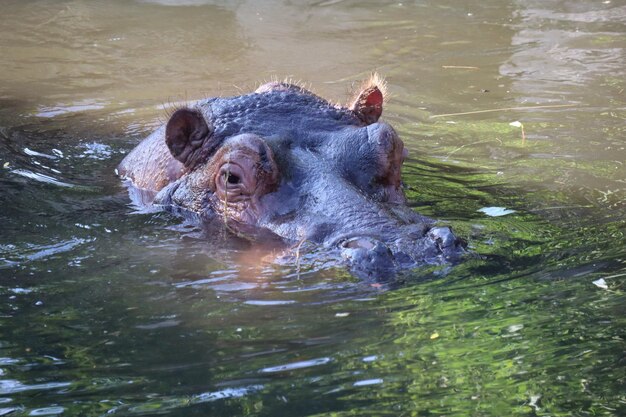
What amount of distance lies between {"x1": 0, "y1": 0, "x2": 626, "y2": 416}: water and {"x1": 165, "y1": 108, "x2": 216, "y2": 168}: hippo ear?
0.42 meters

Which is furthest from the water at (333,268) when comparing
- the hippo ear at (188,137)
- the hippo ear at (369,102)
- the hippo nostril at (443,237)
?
the hippo ear at (369,102)

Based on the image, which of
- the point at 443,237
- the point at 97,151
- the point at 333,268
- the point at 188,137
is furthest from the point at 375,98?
the point at 97,151

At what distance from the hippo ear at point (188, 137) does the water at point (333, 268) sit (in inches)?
16.7

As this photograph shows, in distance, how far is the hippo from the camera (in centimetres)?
459

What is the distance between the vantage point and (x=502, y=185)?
270 inches

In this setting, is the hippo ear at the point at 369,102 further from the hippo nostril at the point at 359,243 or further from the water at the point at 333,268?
the hippo nostril at the point at 359,243

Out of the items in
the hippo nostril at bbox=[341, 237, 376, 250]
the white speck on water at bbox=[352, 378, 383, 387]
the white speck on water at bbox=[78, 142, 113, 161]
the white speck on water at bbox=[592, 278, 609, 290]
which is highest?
the hippo nostril at bbox=[341, 237, 376, 250]

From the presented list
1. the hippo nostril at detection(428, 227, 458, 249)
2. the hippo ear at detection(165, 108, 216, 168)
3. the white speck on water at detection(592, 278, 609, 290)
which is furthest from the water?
the hippo ear at detection(165, 108, 216, 168)

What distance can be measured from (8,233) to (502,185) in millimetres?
3368

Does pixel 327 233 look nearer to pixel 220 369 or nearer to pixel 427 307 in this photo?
pixel 427 307

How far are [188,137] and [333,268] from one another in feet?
6.15

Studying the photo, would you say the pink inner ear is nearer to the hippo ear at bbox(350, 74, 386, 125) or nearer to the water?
the hippo ear at bbox(350, 74, 386, 125)

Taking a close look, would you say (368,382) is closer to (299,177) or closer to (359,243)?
(359,243)

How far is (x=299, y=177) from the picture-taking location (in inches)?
209
